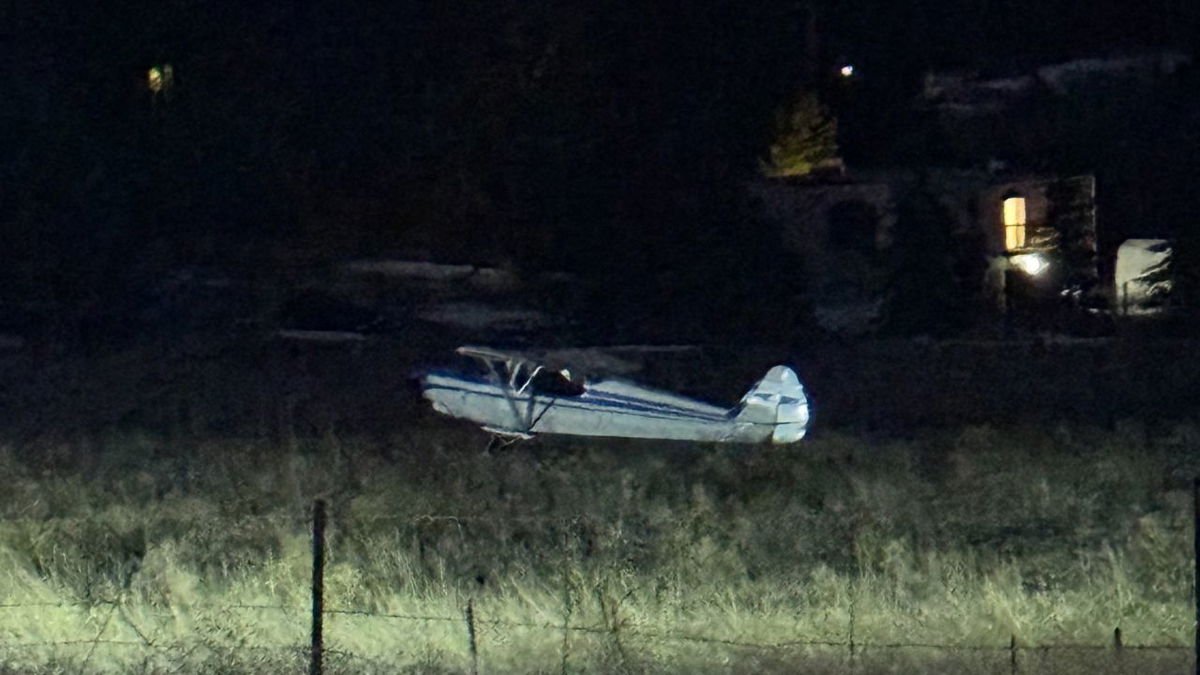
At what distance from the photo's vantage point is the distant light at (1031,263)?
52.0ft

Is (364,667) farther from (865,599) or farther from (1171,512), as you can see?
(1171,512)

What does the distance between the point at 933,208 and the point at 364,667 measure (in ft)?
32.8

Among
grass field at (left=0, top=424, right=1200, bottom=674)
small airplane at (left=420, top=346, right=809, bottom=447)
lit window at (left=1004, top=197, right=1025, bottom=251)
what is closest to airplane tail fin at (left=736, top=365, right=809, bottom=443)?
small airplane at (left=420, top=346, right=809, bottom=447)

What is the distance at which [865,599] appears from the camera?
9055mm

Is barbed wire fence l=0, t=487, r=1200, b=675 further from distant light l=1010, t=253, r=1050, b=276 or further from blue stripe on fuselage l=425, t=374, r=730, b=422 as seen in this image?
distant light l=1010, t=253, r=1050, b=276

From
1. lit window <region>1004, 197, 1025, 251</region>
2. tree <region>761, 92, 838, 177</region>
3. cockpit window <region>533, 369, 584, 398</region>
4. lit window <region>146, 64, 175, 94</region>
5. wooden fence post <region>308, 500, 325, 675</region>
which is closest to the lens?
wooden fence post <region>308, 500, 325, 675</region>

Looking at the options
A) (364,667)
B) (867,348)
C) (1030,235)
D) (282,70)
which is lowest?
(364,667)

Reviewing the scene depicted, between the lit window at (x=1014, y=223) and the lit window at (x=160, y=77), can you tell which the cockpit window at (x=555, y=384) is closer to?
the lit window at (x=1014, y=223)

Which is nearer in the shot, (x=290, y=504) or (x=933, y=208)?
(x=290, y=504)

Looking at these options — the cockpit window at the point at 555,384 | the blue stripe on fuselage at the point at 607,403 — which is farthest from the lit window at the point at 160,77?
the cockpit window at the point at 555,384

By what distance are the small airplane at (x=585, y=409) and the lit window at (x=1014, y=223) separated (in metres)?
4.30

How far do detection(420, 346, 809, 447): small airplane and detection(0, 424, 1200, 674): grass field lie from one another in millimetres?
199

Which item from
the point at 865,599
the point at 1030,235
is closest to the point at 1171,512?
the point at 865,599

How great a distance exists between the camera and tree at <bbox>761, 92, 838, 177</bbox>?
16.4 meters
